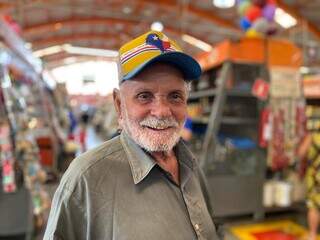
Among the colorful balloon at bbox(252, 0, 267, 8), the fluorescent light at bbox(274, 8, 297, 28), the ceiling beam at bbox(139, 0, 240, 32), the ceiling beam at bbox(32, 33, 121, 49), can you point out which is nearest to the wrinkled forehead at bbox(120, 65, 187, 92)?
the colorful balloon at bbox(252, 0, 267, 8)

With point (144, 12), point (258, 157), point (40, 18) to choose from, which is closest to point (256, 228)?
point (258, 157)

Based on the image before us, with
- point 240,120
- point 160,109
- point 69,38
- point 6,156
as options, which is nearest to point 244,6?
point 240,120

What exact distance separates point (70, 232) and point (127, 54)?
0.62m

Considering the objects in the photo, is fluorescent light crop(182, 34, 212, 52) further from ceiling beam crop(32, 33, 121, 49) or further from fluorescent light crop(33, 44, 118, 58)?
fluorescent light crop(33, 44, 118, 58)

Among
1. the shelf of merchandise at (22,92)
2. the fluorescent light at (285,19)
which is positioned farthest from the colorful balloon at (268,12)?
the fluorescent light at (285,19)

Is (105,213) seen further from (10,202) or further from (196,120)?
(196,120)

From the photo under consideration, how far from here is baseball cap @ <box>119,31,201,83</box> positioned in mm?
1047

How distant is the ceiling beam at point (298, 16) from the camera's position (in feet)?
37.6

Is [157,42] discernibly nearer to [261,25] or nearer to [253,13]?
[261,25]

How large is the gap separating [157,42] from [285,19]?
41.8 ft

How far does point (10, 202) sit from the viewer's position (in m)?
3.11

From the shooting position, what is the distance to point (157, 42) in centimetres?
111

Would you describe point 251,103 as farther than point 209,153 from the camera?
Yes

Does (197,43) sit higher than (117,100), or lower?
higher
